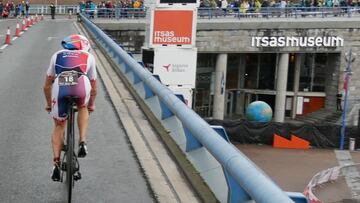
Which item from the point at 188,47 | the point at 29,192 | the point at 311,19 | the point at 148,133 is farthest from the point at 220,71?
the point at 29,192

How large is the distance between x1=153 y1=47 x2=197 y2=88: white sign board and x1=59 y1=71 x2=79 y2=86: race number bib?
1279 cm

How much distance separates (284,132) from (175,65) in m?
10.6

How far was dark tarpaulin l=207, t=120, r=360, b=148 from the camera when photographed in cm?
2644

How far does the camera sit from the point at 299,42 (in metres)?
38.7

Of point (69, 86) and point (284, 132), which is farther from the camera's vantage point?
point (284, 132)

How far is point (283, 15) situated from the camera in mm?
40250

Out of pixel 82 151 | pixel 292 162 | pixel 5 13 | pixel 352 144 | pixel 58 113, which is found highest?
pixel 5 13

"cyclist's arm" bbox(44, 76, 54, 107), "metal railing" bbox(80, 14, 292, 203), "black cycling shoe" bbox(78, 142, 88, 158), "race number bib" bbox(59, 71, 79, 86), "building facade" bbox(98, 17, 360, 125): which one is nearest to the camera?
"metal railing" bbox(80, 14, 292, 203)

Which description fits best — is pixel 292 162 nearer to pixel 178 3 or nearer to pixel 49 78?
pixel 178 3

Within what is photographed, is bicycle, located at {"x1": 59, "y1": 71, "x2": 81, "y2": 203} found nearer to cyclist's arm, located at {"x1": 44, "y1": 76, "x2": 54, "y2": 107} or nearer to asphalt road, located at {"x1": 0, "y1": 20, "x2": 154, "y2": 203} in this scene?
cyclist's arm, located at {"x1": 44, "y1": 76, "x2": 54, "y2": 107}

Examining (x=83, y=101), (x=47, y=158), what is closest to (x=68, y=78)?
(x=83, y=101)

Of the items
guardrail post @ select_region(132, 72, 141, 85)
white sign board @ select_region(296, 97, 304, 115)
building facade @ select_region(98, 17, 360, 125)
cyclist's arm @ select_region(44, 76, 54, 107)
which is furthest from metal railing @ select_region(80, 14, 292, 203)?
white sign board @ select_region(296, 97, 304, 115)

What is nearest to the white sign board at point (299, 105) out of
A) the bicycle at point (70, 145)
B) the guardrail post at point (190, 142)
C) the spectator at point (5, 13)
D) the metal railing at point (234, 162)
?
the spectator at point (5, 13)

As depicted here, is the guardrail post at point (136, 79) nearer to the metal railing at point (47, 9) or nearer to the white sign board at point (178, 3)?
the white sign board at point (178, 3)
